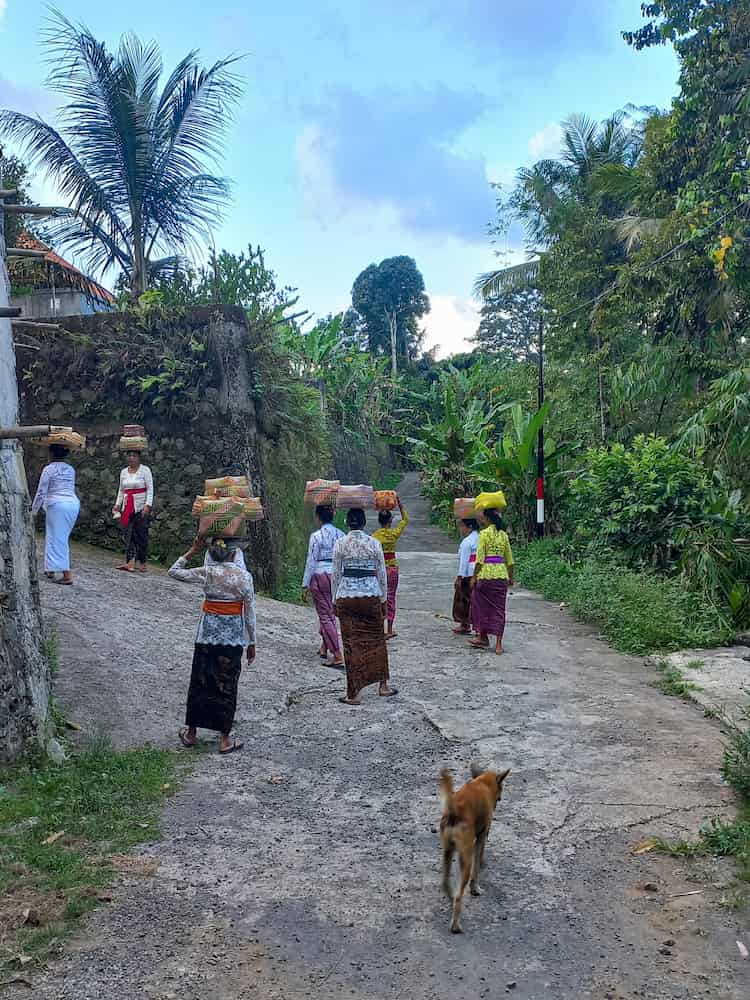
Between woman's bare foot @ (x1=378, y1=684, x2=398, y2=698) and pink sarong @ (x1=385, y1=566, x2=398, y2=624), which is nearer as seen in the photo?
woman's bare foot @ (x1=378, y1=684, x2=398, y2=698)

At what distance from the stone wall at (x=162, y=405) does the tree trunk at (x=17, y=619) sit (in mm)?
6182

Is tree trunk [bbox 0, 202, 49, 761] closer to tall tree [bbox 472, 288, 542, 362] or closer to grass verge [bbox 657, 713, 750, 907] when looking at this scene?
grass verge [bbox 657, 713, 750, 907]

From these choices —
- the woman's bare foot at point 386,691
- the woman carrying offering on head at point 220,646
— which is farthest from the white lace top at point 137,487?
the woman carrying offering on head at point 220,646

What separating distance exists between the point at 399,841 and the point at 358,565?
2849 mm

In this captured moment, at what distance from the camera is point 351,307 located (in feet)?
171

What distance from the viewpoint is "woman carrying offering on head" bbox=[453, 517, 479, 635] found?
9242mm

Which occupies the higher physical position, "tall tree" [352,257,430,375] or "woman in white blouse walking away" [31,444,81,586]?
"tall tree" [352,257,430,375]

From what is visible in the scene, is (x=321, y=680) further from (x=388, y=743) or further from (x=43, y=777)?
(x=43, y=777)

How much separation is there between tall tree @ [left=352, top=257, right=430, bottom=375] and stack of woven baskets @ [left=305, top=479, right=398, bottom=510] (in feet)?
139

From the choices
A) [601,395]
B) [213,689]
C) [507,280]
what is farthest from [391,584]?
[507,280]

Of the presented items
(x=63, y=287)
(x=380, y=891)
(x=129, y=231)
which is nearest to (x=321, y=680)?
(x=380, y=891)

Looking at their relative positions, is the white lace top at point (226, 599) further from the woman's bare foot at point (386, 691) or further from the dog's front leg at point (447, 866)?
the dog's front leg at point (447, 866)

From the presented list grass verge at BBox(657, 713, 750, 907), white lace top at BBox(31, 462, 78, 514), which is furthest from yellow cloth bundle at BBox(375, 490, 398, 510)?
grass verge at BBox(657, 713, 750, 907)

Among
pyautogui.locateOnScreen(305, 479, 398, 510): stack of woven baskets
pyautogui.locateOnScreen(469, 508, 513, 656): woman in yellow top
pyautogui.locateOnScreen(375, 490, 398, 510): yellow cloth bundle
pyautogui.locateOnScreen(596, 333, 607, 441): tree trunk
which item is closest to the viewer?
pyautogui.locateOnScreen(305, 479, 398, 510): stack of woven baskets
